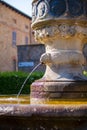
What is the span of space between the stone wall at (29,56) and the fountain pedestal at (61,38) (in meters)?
17.7

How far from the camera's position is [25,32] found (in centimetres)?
3616

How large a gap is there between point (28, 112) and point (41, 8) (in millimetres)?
2321

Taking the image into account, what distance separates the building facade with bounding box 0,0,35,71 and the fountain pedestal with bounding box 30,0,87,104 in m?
25.2

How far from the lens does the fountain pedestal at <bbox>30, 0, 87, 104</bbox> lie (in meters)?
4.52

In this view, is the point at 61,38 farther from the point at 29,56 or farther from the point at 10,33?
the point at 10,33

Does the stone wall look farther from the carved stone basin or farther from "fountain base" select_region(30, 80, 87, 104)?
the carved stone basin

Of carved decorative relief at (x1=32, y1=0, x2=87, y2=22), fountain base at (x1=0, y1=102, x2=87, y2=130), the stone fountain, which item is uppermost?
carved decorative relief at (x1=32, y1=0, x2=87, y2=22)

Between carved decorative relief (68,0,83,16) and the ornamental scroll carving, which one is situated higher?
carved decorative relief (68,0,83,16)

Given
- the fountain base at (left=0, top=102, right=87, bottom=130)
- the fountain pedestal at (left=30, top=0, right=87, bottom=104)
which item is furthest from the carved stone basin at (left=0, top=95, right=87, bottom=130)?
the fountain pedestal at (left=30, top=0, right=87, bottom=104)

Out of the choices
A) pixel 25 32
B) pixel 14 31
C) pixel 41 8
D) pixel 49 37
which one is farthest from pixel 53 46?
pixel 25 32

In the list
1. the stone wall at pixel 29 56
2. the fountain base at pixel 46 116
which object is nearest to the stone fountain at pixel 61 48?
the fountain base at pixel 46 116

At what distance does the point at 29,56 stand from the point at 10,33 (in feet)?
32.0

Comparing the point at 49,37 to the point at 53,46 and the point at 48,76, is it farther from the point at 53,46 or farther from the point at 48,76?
the point at 48,76

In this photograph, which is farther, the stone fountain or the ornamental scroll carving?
the ornamental scroll carving
